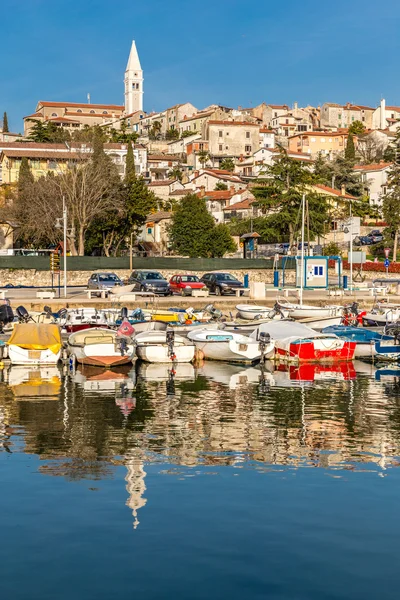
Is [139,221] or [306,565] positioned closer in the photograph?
[306,565]

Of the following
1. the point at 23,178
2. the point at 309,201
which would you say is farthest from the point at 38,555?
the point at 23,178

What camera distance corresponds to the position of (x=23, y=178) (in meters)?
88.1

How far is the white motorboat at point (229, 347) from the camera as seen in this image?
3433 centimetres

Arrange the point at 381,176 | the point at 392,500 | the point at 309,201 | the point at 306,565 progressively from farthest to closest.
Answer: the point at 381,176, the point at 309,201, the point at 392,500, the point at 306,565

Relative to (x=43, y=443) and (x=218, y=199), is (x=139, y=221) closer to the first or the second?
(x=218, y=199)

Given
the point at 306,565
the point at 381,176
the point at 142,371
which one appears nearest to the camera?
the point at 306,565

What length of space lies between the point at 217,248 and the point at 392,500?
69664mm

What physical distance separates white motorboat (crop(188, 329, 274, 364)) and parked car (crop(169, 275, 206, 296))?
1894 centimetres

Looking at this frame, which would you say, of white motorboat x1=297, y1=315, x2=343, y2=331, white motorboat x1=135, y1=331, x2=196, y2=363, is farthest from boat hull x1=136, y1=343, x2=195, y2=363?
white motorboat x1=297, y1=315, x2=343, y2=331

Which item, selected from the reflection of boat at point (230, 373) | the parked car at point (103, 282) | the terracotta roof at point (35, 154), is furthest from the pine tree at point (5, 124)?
the reflection of boat at point (230, 373)

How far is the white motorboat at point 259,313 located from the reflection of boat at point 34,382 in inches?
517

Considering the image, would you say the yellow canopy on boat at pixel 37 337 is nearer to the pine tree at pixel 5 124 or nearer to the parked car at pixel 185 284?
the parked car at pixel 185 284

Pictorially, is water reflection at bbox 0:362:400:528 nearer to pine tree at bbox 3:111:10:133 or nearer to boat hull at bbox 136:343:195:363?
boat hull at bbox 136:343:195:363

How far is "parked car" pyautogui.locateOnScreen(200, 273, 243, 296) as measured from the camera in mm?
55688
